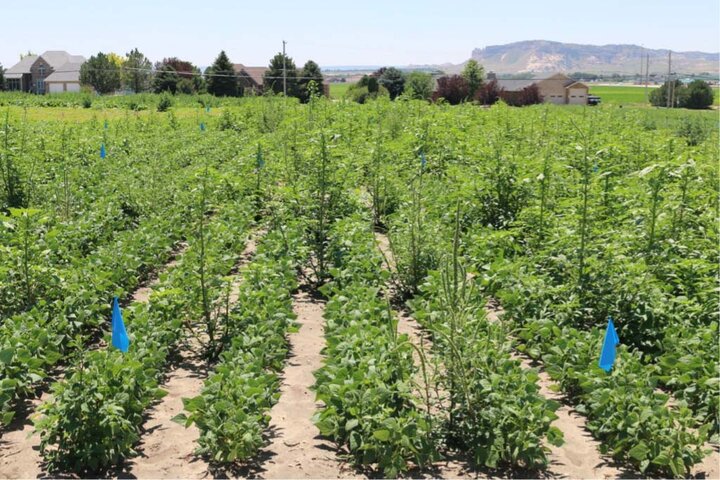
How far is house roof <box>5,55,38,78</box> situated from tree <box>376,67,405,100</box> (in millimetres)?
54941

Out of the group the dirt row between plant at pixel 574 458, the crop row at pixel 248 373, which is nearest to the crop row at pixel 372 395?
the dirt row between plant at pixel 574 458

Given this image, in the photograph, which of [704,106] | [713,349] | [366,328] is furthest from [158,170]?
[704,106]

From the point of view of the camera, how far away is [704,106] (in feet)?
217

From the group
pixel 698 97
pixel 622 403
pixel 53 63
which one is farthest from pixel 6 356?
pixel 53 63

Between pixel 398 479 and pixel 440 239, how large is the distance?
→ 315cm

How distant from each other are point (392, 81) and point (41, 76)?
185ft

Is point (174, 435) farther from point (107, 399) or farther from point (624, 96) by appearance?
point (624, 96)

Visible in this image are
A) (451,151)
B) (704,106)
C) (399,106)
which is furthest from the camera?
(704,106)

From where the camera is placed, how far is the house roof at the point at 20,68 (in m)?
94.9

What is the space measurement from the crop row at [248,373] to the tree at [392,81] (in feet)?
184

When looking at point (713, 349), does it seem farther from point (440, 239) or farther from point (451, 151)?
point (451, 151)

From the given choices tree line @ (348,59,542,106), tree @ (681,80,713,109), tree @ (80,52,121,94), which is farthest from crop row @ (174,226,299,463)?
tree @ (80,52,121,94)

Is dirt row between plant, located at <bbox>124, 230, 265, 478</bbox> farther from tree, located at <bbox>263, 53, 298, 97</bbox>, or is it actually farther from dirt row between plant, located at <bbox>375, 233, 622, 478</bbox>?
tree, located at <bbox>263, 53, 298, 97</bbox>

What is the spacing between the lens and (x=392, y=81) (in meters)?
62.2
